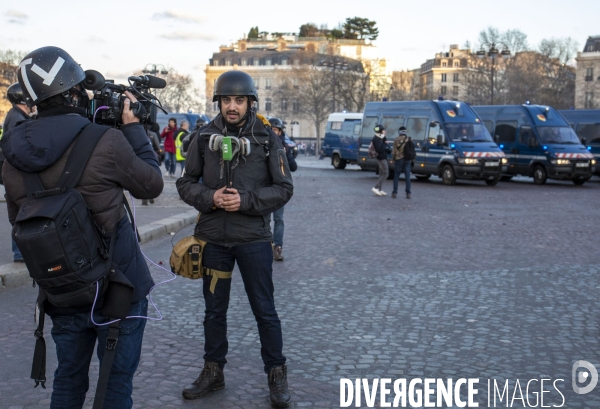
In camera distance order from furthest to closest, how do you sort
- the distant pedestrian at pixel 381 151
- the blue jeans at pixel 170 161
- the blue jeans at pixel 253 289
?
1. the blue jeans at pixel 170 161
2. the distant pedestrian at pixel 381 151
3. the blue jeans at pixel 253 289

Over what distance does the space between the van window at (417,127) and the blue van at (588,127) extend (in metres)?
5.98

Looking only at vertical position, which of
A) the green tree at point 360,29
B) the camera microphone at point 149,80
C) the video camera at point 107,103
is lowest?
the video camera at point 107,103

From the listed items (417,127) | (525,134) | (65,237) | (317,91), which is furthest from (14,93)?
(317,91)

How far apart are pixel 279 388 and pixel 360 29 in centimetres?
14006

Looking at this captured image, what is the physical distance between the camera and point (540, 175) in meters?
27.0

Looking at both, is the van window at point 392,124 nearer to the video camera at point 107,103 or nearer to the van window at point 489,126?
the van window at point 489,126

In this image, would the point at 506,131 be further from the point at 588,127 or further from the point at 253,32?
the point at 253,32

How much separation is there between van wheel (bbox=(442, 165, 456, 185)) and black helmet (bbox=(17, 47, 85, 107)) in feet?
76.3

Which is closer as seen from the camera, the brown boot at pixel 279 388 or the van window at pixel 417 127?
the brown boot at pixel 279 388

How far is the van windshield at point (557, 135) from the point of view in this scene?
26.9 m

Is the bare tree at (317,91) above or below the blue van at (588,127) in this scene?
above

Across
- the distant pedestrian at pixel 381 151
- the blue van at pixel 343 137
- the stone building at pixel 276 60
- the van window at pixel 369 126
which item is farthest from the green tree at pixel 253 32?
the distant pedestrian at pixel 381 151

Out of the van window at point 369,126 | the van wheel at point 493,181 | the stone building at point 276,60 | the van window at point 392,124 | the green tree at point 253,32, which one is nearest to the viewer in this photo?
the van wheel at point 493,181

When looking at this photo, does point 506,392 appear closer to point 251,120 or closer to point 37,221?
point 251,120
